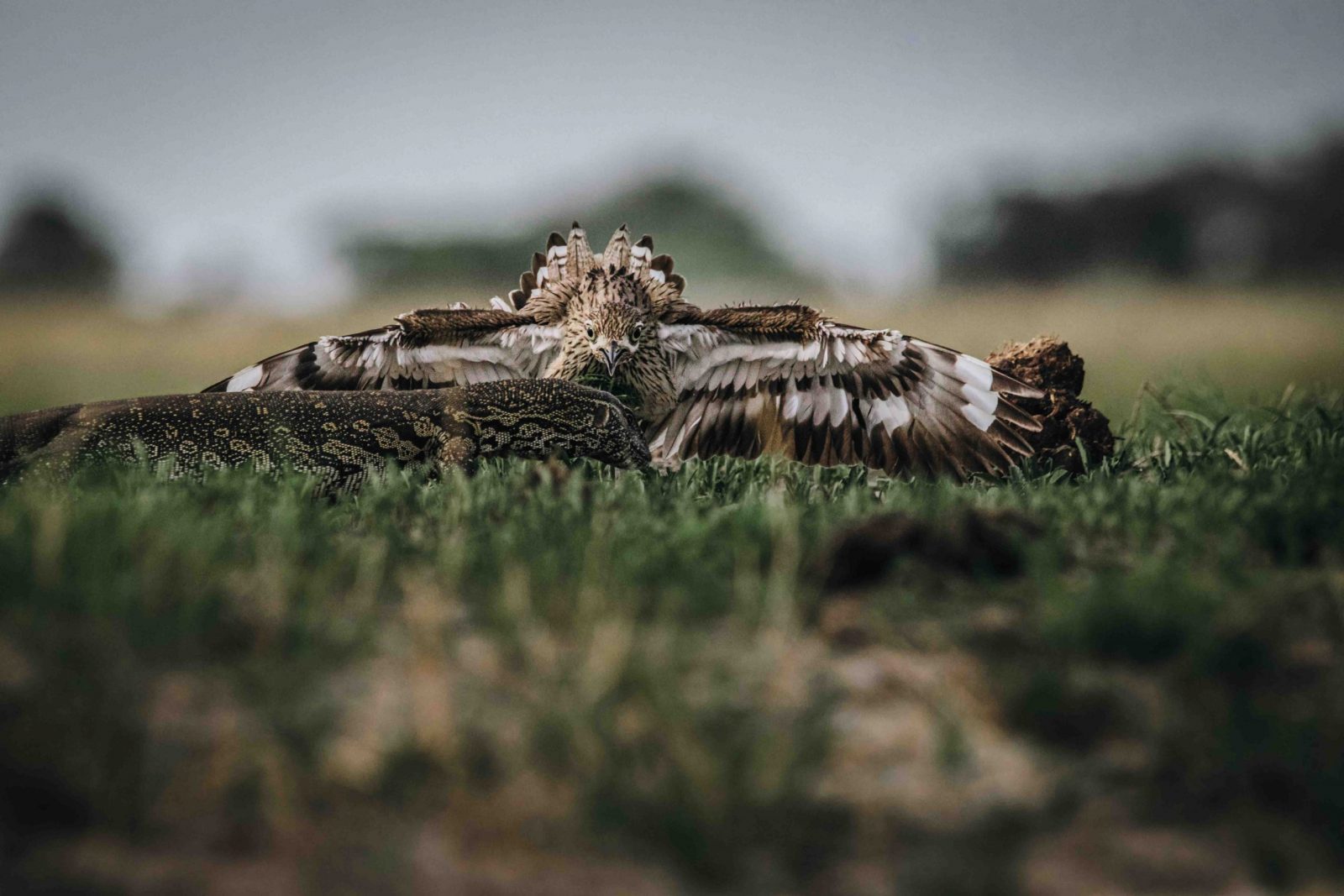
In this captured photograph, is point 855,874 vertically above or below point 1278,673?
below

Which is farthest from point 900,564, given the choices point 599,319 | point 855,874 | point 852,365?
point 599,319

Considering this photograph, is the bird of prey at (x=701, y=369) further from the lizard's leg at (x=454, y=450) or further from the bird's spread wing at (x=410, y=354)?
the lizard's leg at (x=454, y=450)

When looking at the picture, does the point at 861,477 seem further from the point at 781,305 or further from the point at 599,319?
the point at 599,319

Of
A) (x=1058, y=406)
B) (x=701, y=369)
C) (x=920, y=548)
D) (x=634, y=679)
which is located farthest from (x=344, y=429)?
(x=1058, y=406)

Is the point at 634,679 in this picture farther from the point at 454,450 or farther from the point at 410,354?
the point at 410,354

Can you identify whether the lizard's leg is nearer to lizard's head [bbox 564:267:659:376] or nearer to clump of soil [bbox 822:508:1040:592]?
lizard's head [bbox 564:267:659:376]

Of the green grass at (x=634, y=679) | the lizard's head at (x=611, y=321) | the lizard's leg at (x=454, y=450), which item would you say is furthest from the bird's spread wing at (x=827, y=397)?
the green grass at (x=634, y=679)
